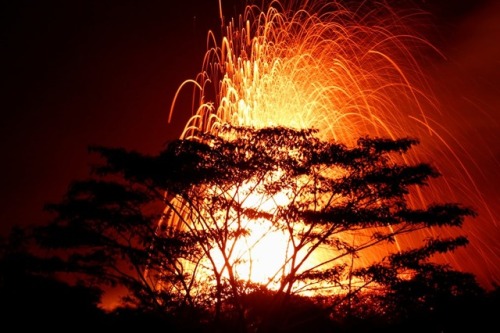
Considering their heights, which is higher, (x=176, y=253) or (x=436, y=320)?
(x=176, y=253)

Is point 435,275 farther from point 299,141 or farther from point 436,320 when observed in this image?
point 299,141

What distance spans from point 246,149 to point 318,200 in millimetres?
2452

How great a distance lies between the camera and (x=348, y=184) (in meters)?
17.0

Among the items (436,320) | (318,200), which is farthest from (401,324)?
(318,200)

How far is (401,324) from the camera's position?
1780 centimetres

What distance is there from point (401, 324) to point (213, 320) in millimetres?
4962

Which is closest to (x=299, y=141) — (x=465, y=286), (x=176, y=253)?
(x=176, y=253)

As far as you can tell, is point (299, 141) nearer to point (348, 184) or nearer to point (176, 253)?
point (348, 184)

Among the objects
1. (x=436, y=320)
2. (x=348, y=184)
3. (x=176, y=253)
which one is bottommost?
(x=436, y=320)

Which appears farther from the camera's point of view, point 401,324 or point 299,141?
point 401,324

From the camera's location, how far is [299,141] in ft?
54.5

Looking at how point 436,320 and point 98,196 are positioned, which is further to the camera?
point 436,320

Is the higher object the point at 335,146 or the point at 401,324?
the point at 335,146

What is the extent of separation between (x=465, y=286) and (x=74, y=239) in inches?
381
